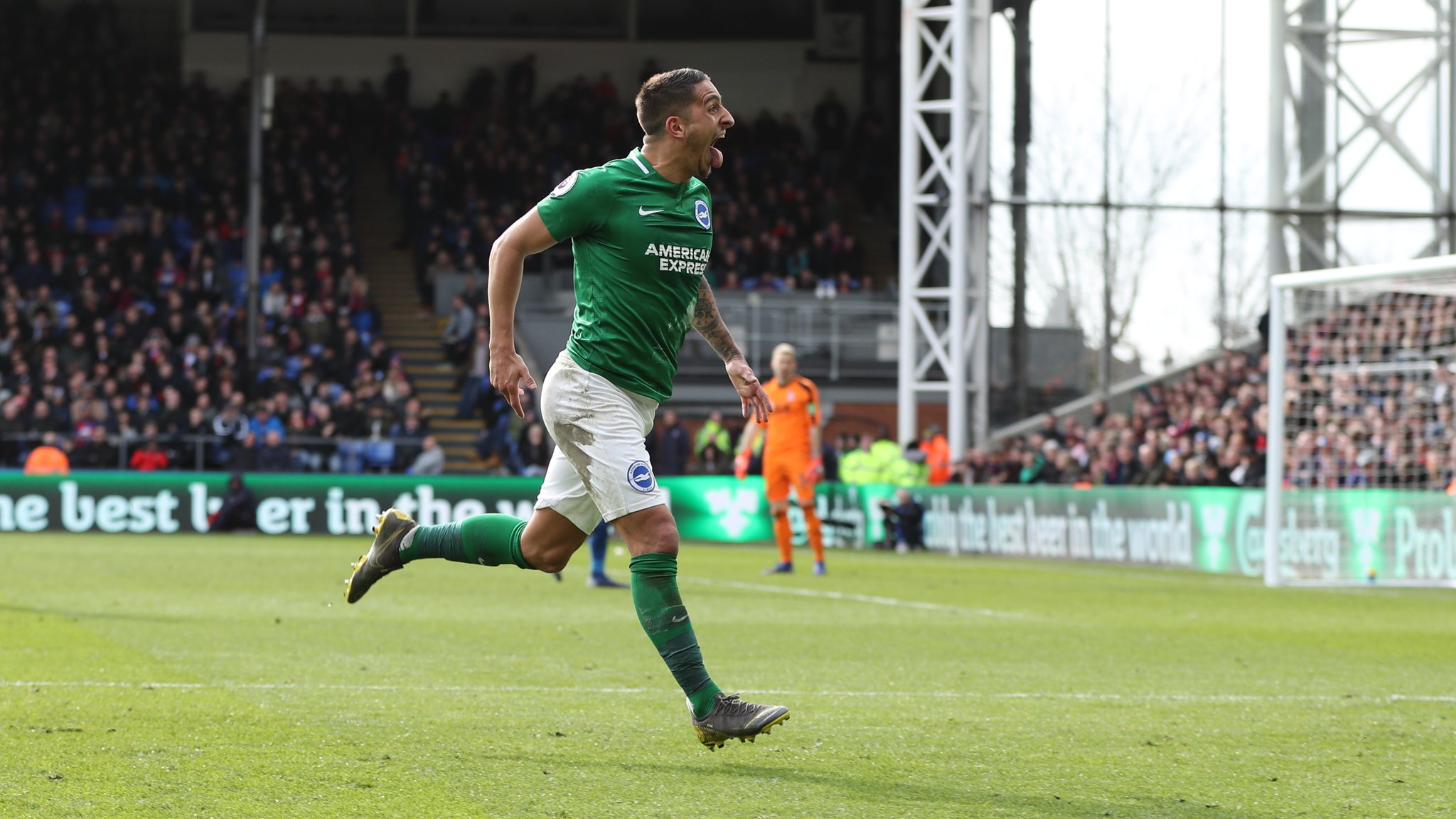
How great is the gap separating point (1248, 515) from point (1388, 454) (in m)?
1.51

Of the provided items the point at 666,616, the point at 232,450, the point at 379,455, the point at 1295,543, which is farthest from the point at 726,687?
the point at 232,450

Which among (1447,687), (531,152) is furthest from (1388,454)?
(531,152)

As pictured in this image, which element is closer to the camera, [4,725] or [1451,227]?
[4,725]

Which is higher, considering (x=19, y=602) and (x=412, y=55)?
(x=412, y=55)

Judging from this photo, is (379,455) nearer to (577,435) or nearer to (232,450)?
(232,450)

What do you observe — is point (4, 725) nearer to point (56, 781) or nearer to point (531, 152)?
point (56, 781)

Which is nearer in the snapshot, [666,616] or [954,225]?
[666,616]

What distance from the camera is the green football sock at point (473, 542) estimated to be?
5.85 metres

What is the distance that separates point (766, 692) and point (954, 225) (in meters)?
19.6

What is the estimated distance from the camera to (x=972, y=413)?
26953 mm

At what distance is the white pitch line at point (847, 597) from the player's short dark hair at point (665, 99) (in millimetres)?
7095

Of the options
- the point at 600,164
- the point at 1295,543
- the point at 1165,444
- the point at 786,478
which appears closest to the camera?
the point at 786,478

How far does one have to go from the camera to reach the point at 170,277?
101ft

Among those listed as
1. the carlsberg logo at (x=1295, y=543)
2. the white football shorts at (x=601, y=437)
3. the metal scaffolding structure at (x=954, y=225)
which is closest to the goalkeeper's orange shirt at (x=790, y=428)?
the carlsberg logo at (x=1295, y=543)
